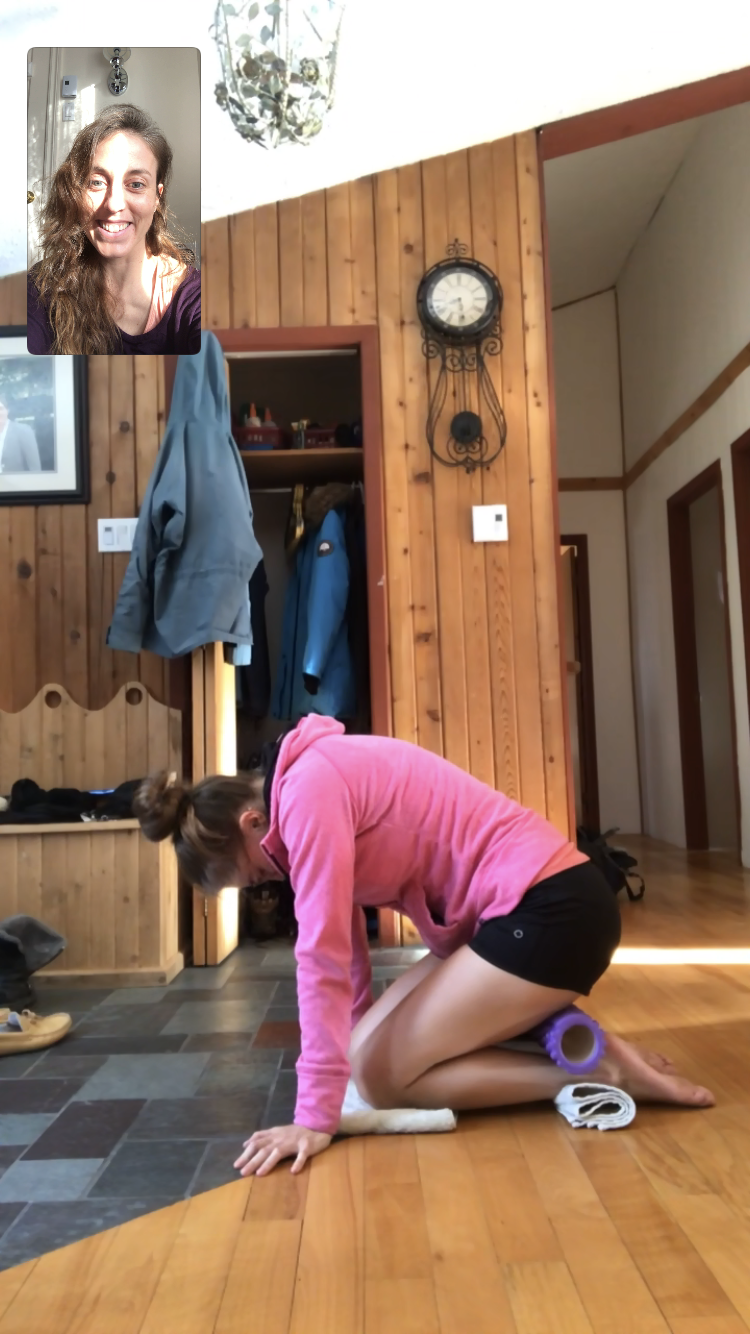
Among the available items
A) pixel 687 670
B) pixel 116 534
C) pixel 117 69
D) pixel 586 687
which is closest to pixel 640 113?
pixel 116 534

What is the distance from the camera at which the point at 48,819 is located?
9.66 ft

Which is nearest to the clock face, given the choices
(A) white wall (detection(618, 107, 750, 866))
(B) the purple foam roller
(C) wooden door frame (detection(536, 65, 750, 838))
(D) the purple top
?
(C) wooden door frame (detection(536, 65, 750, 838))

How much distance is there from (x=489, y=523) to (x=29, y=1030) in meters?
2.04

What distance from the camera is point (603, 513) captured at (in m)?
6.98

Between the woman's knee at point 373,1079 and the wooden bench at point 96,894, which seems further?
the wooden bench at point 96,894

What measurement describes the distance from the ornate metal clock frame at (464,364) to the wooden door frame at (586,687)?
352 centimetres

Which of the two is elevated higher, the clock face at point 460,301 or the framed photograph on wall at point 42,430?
the clock face at point 460,301

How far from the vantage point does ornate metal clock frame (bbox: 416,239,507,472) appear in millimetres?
3479

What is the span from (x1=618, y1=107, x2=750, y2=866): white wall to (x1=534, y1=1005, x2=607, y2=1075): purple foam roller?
341 cm

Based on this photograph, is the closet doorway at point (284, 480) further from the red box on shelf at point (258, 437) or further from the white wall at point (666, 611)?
the white wall at point (666, 611)

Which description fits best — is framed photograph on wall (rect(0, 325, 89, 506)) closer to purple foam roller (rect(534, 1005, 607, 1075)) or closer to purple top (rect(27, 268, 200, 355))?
purple top (rect(27, 268, 200, 355))

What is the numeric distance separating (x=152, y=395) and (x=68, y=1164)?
2.52 m

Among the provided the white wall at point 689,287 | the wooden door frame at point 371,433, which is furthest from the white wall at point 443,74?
the white wall at point 689,287

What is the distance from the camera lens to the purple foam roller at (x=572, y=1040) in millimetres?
1754
